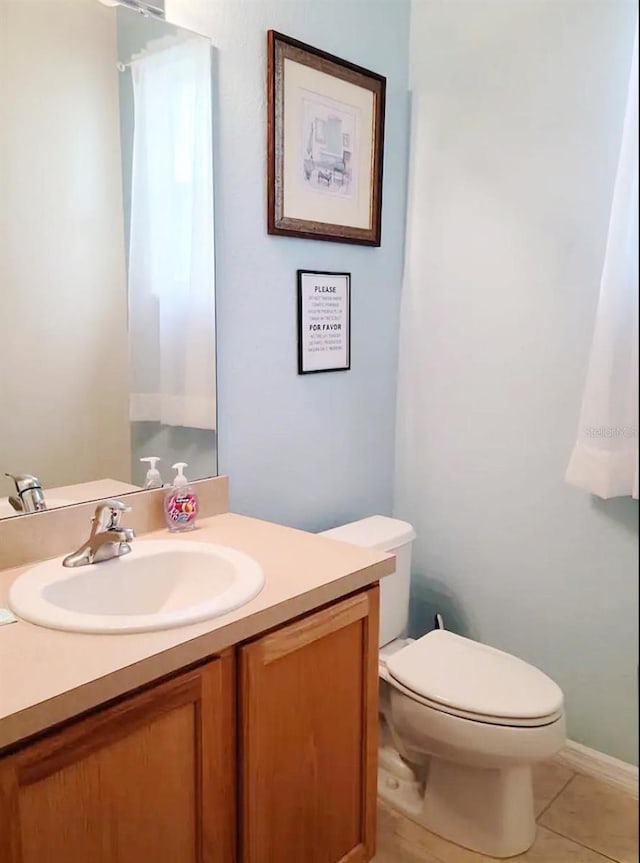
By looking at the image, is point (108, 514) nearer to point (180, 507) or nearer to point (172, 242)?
point (180, 507)

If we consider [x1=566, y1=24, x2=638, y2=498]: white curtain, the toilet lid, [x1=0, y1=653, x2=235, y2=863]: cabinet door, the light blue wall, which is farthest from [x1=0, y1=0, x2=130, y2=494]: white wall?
[x1=566, y1=24, x2=638, y2=498]: white curtain

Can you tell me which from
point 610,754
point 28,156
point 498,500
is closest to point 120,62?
point 28,156

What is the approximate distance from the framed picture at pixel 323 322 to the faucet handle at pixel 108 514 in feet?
2.22

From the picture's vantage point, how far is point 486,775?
1.49m

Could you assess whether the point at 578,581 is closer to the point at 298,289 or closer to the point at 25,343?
the point at 25,343

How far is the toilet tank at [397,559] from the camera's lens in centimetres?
177

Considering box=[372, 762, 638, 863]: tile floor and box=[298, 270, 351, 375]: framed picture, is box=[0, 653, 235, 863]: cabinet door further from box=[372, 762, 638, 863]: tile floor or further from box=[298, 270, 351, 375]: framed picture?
box=[298, 270, 351, 375]: framed picture

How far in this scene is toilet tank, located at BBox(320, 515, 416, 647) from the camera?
5.79 feet

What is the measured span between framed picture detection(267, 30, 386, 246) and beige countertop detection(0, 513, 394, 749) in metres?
0.86

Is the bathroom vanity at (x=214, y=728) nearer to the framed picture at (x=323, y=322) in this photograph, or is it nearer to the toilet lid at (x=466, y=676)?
the toilet lid at (x=466, y=676)

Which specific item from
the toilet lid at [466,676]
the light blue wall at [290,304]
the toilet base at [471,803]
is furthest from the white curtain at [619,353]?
the light blue wall at [290,304]

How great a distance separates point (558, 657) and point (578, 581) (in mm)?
218

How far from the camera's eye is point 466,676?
5.06 feet

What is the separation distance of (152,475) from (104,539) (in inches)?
11.0
